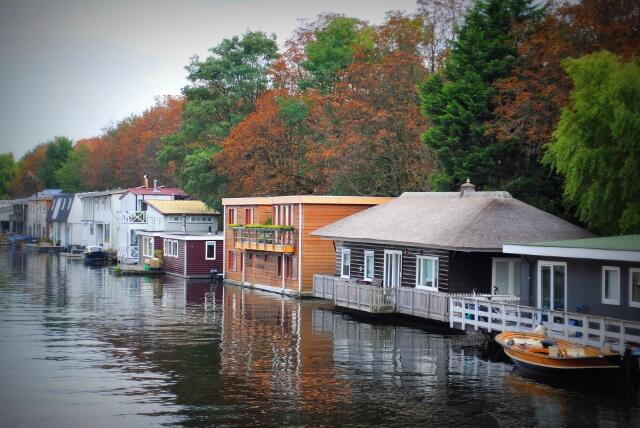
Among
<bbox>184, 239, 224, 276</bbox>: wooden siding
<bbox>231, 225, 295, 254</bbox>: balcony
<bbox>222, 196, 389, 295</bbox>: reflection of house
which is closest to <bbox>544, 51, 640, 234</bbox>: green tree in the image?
<bbox>222, 196, 389, 295</bbox>: reflection of house

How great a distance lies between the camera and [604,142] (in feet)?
132

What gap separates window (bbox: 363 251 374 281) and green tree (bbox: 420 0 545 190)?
913 cm

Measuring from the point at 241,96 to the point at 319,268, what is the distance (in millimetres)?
32563

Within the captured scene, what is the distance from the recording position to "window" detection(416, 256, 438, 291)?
41.6 m

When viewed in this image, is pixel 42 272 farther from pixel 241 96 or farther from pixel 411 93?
pixel 411 93

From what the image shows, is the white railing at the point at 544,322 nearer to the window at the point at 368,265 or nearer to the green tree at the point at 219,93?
the window at the point at 368,265

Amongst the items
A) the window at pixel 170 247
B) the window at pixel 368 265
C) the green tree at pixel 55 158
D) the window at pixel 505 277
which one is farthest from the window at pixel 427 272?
the green tree at pixel 55 158

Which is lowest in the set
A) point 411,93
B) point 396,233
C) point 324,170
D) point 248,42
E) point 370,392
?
point 370,392

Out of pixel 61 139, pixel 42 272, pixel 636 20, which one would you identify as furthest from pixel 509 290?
pixel 61 139

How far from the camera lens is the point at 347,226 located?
4934 cm

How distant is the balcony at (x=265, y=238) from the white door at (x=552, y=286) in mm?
22823

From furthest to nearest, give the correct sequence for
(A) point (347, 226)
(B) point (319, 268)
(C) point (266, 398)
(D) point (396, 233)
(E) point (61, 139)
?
(E) point (61, 139) → (B) point (319, 268) → (A) point (347, 226) → (D) point (396, 233) → (C) point (266, 398)

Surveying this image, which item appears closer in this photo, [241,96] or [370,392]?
[370,392]

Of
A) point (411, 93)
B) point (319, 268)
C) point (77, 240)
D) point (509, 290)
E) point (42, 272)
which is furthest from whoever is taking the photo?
point (77, 240)
